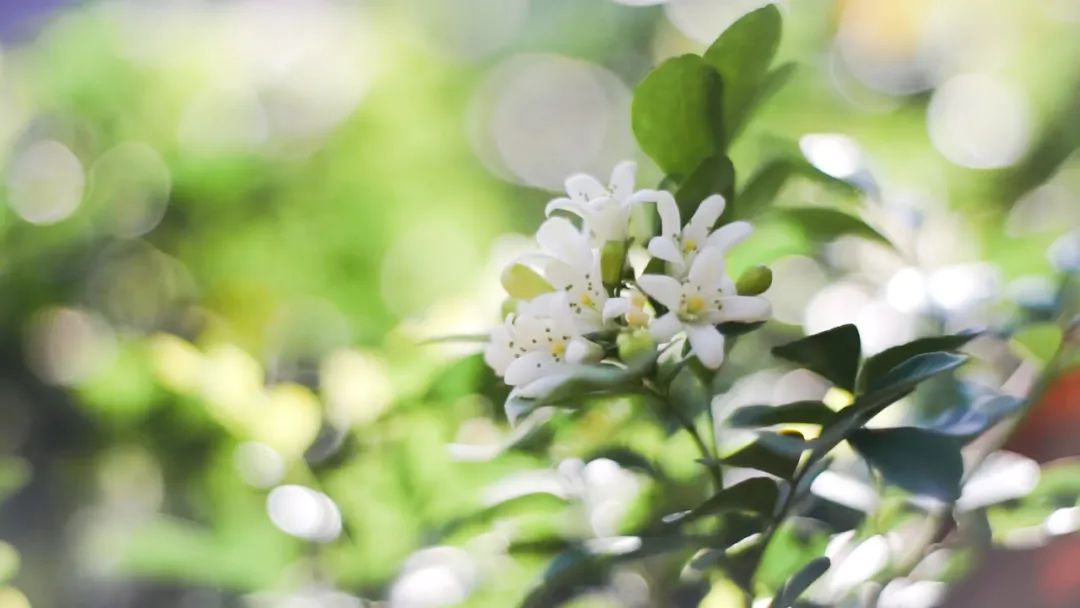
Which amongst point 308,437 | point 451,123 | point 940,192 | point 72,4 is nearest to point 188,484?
point 308,437

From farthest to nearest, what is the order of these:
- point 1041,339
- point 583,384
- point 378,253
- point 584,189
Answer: point 378,253 < point 1041,339 < point 584,189 < point 583,384

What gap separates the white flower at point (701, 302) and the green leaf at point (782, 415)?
0.09 feet

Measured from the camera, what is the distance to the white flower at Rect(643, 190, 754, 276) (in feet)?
1.32

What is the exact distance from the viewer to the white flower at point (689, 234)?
1.32ft

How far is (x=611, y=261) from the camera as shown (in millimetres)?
418

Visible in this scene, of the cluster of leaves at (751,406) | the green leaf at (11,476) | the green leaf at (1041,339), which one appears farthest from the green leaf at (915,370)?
the green leaf at (11,476)

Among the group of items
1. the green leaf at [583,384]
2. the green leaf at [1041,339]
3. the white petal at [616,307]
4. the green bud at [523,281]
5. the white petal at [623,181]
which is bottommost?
the green leaf at [583,384]

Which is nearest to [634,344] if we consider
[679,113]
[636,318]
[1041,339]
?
[636,318]

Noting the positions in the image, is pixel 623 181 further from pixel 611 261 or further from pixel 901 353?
pixel 901 353

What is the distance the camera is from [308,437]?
2.35 ft

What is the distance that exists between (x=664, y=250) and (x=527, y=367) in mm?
82

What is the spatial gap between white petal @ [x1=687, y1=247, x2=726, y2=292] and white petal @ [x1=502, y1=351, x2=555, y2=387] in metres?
0.08

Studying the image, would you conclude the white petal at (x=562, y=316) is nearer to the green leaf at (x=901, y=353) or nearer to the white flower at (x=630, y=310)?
the white flower at (x=630, y=310)

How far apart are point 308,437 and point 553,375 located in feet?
1.33
